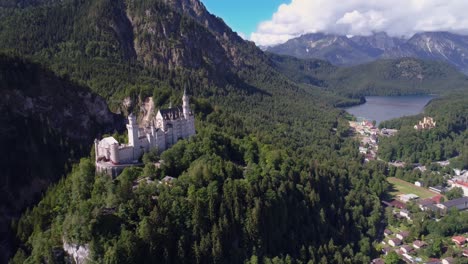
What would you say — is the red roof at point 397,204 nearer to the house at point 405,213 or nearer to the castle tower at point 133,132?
the house at point 405,213

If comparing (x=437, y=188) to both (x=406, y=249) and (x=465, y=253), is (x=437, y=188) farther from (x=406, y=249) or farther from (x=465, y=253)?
(x=406, y=249)

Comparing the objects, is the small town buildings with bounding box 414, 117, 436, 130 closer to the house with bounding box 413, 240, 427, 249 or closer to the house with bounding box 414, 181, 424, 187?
the house with bounding box 414, 181, 424, 187

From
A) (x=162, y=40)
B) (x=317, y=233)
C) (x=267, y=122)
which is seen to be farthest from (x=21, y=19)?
(x=317, y=233)

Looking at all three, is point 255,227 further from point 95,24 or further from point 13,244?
point 95,24

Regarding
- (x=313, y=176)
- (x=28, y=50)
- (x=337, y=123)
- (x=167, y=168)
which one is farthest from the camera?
(x=337, y=123)

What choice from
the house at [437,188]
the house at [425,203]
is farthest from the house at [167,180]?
the house at [437,188]

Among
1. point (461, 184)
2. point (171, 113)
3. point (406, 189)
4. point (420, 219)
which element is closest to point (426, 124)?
point (461, 184)
